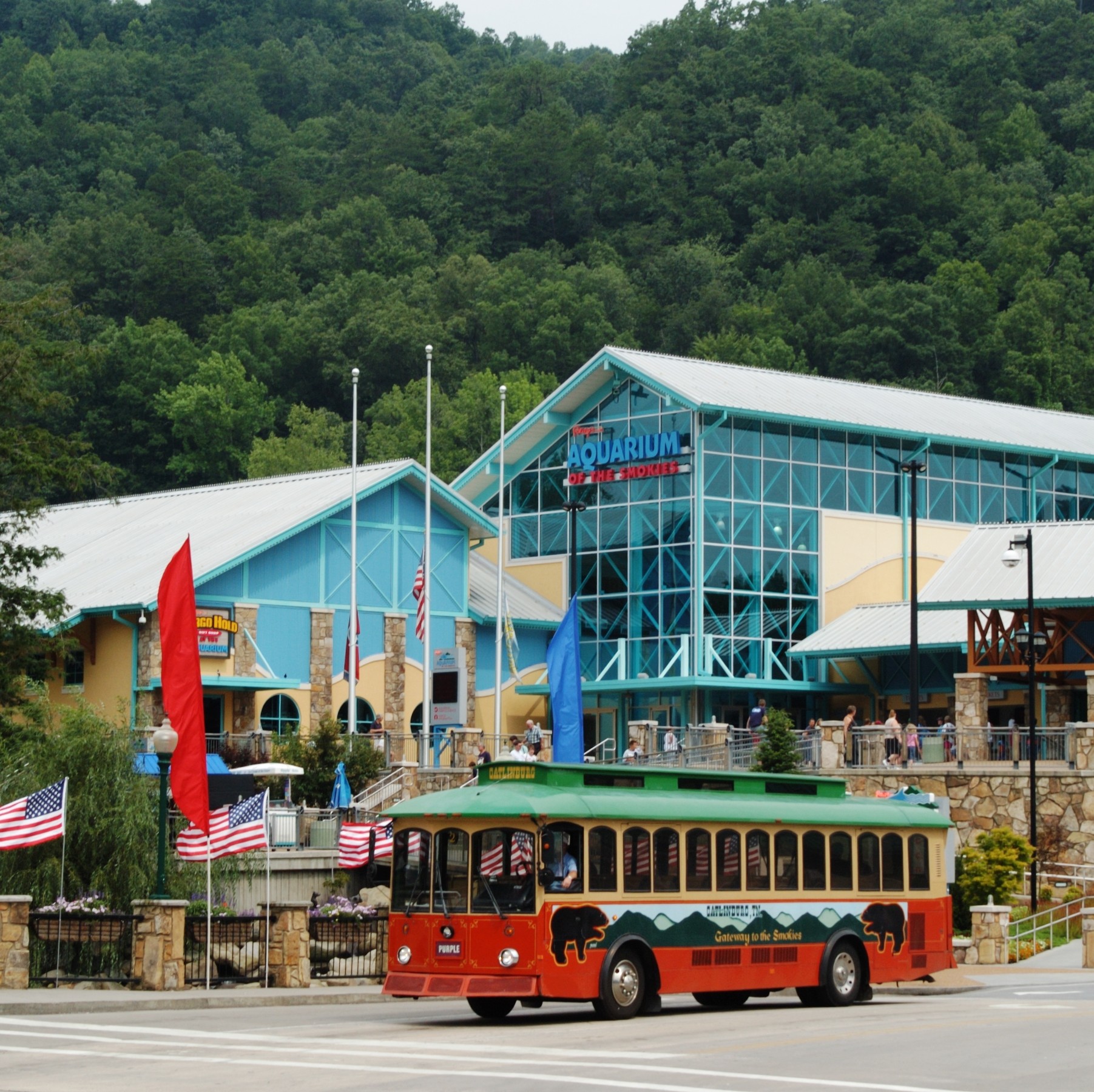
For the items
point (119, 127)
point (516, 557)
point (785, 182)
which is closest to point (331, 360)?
point (785, 182)

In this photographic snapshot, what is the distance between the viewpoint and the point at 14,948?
85.7ft

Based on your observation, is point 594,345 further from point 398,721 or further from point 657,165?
point 398,721

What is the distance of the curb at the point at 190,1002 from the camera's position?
23.6m

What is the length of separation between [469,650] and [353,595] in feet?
24.6

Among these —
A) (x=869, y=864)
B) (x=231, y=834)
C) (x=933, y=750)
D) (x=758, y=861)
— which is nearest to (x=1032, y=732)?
(x=933, y=750)

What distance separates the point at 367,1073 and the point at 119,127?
142m

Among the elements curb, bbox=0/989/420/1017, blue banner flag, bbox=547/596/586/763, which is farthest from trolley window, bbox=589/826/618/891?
blue banner flag, bbox=547/596/586/763

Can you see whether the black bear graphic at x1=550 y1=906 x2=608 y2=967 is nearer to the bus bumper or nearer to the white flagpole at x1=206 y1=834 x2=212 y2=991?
the bus bumper

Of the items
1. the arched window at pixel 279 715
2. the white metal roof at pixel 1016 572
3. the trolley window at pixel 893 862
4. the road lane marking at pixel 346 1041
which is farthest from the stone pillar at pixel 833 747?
the road lane marking at pixel 346 1041

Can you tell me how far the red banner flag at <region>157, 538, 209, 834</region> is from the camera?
27.7 meters

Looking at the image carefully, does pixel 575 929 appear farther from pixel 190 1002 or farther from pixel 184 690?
pixel 184 690

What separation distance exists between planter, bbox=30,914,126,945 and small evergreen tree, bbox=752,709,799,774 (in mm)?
20002

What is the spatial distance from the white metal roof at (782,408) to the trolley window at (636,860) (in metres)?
36.1

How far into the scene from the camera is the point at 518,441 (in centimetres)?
6500
